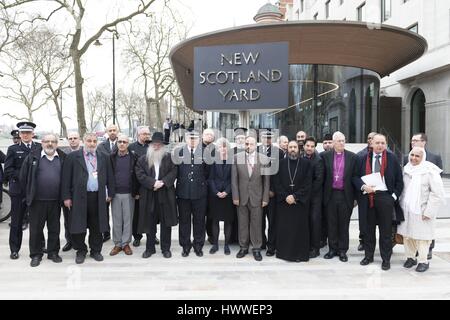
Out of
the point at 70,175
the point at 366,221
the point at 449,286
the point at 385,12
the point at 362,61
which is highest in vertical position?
the point at 385,12

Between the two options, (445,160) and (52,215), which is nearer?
(52,215)

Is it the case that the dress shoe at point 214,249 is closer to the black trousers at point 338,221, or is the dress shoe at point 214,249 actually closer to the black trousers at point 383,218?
the black trousers at point 338,221

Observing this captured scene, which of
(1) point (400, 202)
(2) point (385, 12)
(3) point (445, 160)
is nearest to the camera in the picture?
(1) point (400, 202)

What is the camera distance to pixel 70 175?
604 cm

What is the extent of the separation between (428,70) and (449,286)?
17.8m

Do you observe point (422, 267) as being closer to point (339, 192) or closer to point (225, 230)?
point (339, 192)

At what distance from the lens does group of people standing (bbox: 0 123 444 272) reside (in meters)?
5.81

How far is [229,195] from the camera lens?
21.4ft

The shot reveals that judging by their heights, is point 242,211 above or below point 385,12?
below

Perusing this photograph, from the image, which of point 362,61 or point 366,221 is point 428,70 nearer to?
point 362,61

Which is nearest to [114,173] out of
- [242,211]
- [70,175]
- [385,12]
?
[70,175]

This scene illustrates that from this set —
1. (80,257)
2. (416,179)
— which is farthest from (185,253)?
(416,179)

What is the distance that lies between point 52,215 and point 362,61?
15.5m

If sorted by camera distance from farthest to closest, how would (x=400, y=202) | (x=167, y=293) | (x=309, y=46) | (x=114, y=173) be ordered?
(x=309, y=46) → (x=114, y=173) → (x=400, y=202) → (x=167, y=293)
